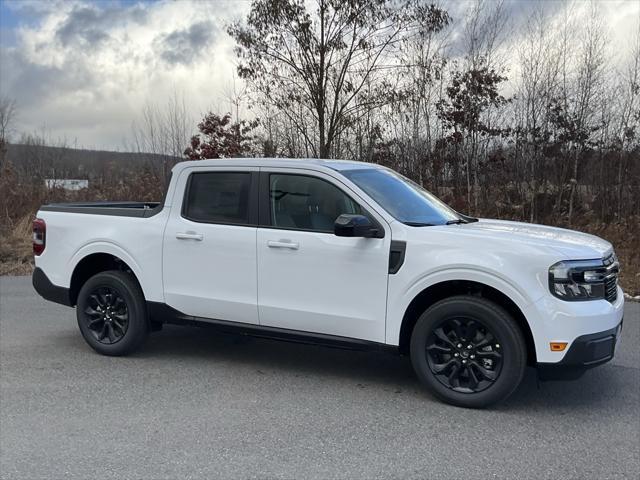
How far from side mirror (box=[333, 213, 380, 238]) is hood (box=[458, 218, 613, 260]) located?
0.76 meters

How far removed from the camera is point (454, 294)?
199 inches

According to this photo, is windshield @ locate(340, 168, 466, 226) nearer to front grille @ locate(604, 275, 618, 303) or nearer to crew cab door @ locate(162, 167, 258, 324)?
crew cab door @ locate(162, 167, 258, 324)

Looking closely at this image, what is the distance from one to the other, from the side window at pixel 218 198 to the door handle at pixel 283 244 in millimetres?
354

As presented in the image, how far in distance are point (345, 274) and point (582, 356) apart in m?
1.80

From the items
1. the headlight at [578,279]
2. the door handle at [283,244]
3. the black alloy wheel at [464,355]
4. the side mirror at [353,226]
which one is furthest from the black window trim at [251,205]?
the headlight at [578,279]

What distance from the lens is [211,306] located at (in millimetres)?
5691

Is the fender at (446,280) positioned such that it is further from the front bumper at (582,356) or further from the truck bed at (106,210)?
the truck bed at (106,210)

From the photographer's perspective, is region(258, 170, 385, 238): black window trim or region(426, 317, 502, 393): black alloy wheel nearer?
region(426, 317, 502, 393): black alloy wheel

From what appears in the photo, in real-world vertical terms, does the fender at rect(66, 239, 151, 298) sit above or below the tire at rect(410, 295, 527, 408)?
above

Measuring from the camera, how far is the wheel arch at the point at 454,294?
4746 mm

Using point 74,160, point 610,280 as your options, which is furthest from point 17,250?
point 74,160

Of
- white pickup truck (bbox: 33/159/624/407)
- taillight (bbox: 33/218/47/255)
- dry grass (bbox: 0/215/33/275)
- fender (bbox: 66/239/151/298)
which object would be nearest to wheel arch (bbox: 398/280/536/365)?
white pickup truck (bbox: 33/159/624/407)

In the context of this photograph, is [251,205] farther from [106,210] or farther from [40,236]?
[40,236]

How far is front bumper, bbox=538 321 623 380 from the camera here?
4.48 m
